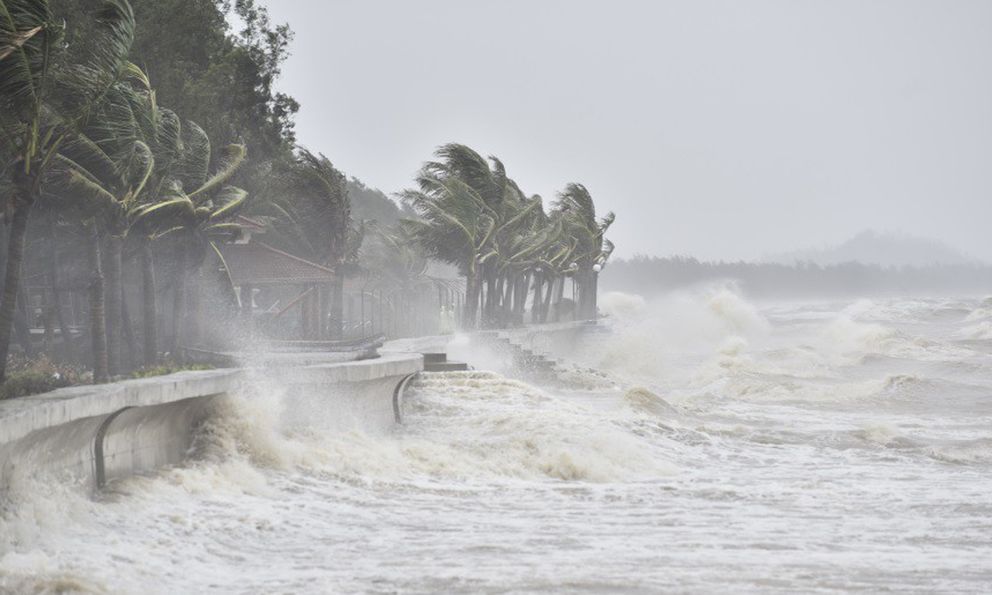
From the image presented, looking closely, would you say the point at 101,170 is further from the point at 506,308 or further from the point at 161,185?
the point at 506,308

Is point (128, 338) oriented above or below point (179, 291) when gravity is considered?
below

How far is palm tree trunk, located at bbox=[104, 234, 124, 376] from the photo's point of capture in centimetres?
2298

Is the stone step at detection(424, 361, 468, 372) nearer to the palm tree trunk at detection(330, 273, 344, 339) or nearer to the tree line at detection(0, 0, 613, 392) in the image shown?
the tree line at detection(0, 0, 613, 392)

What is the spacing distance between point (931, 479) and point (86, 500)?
451 inches

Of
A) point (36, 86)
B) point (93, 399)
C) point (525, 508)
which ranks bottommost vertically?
point (525, 508)

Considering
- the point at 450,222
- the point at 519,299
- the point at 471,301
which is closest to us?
the point at 450,222

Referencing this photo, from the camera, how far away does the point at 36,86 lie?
15.0m

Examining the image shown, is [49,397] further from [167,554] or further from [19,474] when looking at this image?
[167,554]

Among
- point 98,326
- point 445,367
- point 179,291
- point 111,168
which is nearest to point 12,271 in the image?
point 98,326

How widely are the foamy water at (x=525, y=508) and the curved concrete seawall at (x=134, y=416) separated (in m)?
0.28

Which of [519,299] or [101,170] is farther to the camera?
[519,299]

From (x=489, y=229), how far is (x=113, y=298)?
24.7 m

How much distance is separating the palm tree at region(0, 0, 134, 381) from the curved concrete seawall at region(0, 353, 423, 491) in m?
1.63

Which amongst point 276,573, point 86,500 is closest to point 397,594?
point 276,573
